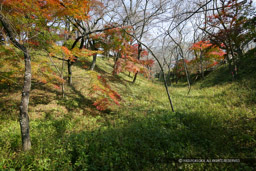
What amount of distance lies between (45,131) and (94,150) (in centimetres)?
235

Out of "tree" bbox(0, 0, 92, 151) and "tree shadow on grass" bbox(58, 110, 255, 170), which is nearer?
"tree shadow on grass" bbox(58, 110, 255, 170)

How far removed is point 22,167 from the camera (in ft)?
7.54

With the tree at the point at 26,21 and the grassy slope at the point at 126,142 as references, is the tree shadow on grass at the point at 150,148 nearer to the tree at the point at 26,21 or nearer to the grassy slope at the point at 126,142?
the grassy slope at the point at 126,142

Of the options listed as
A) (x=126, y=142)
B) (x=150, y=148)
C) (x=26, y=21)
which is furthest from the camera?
(x=26, y=21)

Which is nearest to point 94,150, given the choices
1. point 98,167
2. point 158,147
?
point 98,167

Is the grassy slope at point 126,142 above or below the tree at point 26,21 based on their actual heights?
below

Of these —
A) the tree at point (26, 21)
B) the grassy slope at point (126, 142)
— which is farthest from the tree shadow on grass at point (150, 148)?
the tree at point (26, 21)

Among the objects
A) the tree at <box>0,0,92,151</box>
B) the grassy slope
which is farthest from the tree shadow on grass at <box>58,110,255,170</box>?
the tree at <box>0,0,92,151</box>

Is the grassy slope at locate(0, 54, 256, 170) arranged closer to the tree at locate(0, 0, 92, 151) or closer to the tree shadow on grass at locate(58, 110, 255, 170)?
the tree shadow on grass at locate(58, 110, 255, 170)

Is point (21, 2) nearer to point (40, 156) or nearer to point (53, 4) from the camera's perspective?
point (53, 4)

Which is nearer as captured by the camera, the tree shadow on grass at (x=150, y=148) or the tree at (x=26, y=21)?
the tree shadow on grass at (x=150, y=148)

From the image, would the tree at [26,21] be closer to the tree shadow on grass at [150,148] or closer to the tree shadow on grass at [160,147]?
the tree shadow on grass at [150,148]

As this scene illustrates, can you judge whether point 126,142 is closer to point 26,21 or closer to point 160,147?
point 160,147

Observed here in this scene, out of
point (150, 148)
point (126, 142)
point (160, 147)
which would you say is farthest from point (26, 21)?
point (160, 147)
